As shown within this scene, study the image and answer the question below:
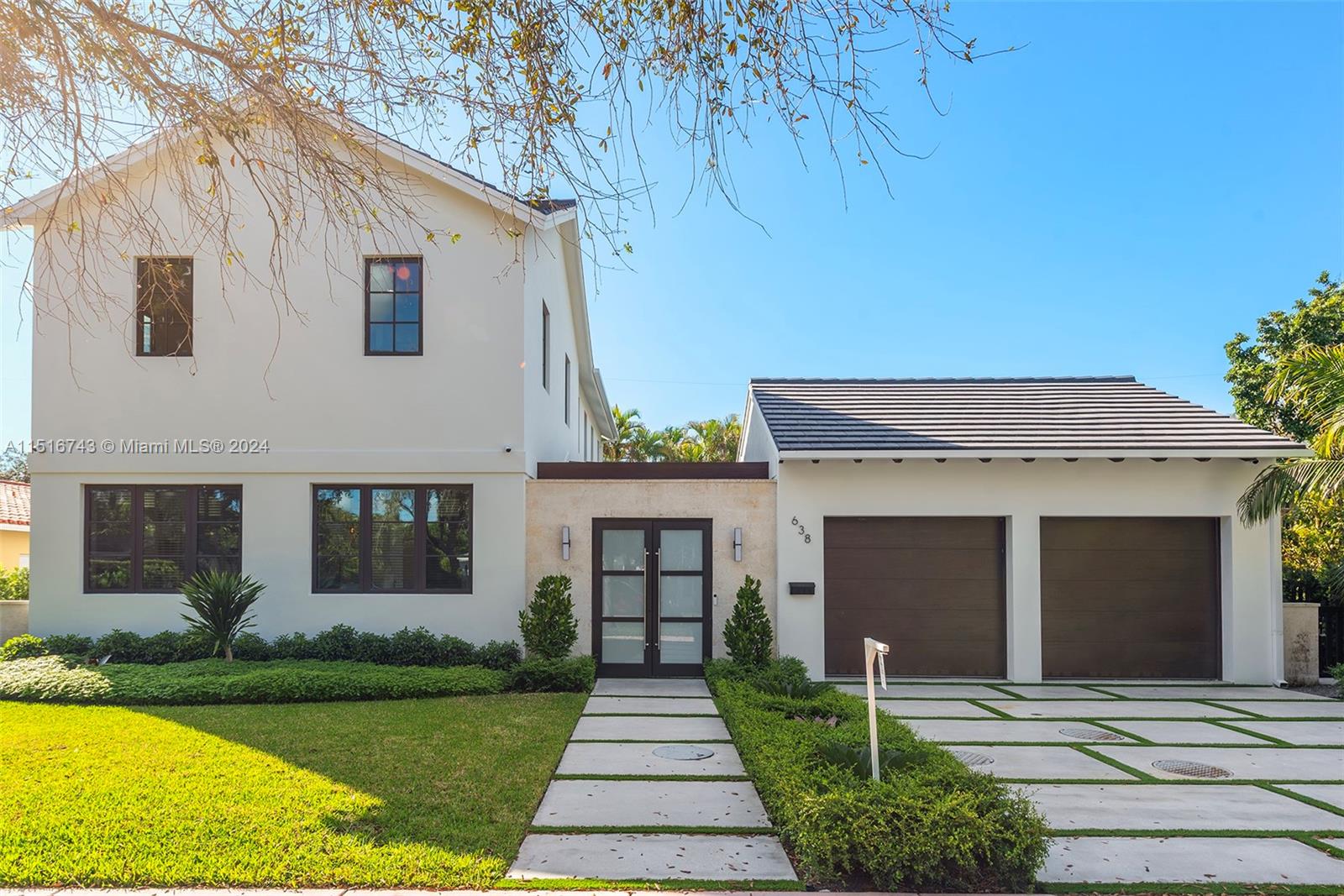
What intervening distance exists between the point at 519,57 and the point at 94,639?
10.2 meters

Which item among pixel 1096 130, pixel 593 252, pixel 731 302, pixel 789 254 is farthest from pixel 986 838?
pixel 731 302

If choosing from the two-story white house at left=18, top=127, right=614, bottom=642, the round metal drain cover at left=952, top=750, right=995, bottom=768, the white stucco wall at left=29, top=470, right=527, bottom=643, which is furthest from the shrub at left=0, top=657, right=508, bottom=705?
the round metal drain cover at left=952, top=750, right=995, bottom=768

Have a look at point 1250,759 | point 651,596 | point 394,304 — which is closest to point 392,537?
point 394,304

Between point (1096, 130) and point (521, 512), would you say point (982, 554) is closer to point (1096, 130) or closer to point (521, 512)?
point (1096, 130)

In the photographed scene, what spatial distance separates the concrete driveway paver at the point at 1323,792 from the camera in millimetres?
5880

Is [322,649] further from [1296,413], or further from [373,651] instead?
[1296,413]

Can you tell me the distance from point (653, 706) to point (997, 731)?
3.63m

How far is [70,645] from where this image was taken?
10.8 metres

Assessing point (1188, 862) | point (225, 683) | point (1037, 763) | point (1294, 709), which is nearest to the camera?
point (1188, 862)

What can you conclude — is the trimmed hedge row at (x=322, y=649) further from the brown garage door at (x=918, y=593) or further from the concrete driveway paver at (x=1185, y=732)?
the concrete driveway paver at (x=1185, y=732)

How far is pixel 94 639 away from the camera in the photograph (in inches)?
431

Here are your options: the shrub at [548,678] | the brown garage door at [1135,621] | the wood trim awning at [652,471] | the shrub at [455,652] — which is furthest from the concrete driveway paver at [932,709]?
the shrub at [455,652]

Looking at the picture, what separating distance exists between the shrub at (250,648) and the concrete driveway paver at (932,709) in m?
7.78

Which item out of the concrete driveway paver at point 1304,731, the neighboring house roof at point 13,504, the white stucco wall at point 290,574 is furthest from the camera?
the neighboring house roof at point 13,504
